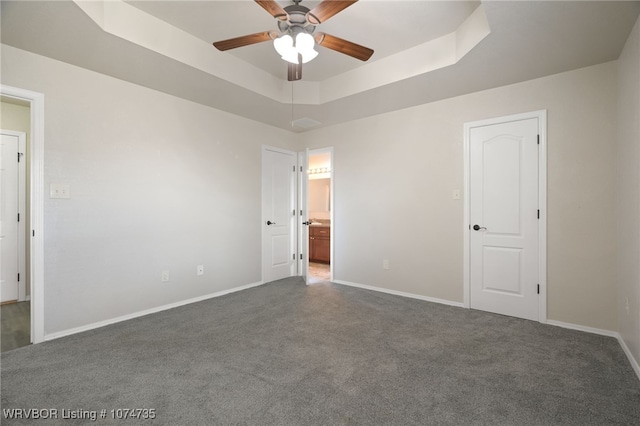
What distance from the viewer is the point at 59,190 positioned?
270cm

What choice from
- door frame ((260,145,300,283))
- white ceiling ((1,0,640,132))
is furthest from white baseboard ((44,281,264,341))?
white ceiling ((1,0,640,132))

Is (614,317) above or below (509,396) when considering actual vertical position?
above

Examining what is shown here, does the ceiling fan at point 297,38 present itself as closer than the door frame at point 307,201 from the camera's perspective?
Yes

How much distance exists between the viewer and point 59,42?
2412 millimetres

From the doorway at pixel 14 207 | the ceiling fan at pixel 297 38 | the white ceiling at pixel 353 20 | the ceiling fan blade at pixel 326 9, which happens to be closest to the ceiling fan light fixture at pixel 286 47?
the ceiling fan at pixel 297 38

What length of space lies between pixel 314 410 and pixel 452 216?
8.85ft

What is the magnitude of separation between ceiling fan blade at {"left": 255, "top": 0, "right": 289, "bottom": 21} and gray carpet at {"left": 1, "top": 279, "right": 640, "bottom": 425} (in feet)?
7.94

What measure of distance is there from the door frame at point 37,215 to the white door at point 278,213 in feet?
8.31

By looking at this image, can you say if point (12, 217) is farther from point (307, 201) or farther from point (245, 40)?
point (245, 40)

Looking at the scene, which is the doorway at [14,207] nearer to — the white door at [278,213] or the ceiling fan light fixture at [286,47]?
the white door at [278,213]

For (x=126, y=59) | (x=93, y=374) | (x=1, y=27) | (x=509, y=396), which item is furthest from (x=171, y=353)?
(x=1, y=27)

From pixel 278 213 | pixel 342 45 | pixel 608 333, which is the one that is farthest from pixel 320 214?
pixel 608 333

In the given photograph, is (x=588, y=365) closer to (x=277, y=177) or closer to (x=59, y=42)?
(x=277, y=177)

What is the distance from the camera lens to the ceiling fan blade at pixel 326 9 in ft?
6.07
